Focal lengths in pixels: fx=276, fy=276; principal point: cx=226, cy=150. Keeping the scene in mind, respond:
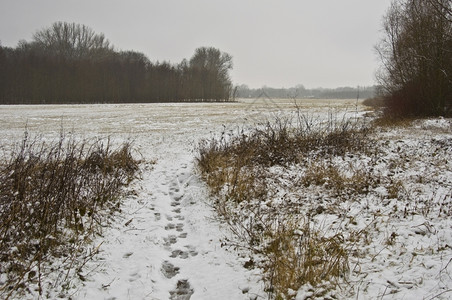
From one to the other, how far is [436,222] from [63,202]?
243 inches

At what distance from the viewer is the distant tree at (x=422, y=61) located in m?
17.2

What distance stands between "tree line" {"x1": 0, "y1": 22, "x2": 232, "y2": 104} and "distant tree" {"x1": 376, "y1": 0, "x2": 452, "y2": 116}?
159ft

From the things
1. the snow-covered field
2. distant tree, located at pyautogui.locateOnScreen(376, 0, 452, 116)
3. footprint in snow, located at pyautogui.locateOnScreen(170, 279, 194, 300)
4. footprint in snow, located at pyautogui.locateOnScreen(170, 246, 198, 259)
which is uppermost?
distant tree, located at pyautogui.locateOnScreen(376, 0, 452, 116)

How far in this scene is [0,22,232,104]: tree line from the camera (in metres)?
48.1

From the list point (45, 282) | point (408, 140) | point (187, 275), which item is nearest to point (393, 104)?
point (408, 140)

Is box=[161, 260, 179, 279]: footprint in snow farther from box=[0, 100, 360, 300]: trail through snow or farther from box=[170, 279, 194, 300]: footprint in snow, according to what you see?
box=[170, 279, 194, 300]: footprint in snow

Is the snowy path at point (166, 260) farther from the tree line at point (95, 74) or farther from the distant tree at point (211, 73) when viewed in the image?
the distant tree at point (211, 73)

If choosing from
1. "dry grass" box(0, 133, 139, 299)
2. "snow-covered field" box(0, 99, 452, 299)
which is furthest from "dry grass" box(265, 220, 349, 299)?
"dry grass" box(0, 133, 139, 299)

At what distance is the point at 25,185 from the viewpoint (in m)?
4.75

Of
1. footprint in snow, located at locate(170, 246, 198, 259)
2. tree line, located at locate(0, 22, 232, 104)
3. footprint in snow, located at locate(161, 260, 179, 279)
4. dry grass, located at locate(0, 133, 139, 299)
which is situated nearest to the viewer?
dry grass, located at locate(0, 133, 139, 299)

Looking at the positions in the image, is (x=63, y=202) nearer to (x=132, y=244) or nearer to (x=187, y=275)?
(x=132, y=244)

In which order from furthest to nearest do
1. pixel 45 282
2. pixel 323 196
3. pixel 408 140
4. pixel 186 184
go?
pixel 408 140
pixel 186 184
pixel 323 196
pixel 45 282

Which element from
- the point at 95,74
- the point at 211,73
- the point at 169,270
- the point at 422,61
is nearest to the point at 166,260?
the point at 169,270

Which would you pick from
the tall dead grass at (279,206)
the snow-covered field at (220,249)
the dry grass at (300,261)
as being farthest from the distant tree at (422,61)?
the dry grass at (300,261)
